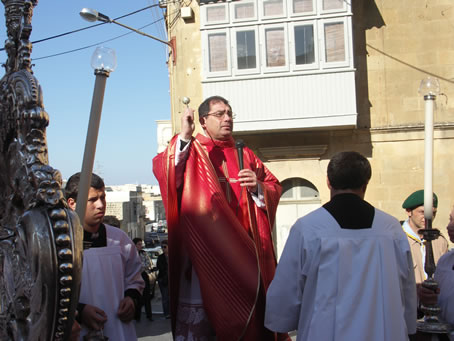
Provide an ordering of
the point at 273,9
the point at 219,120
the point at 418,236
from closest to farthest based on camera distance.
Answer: the point at 219,120, the point at 418,236, the point at 273,9

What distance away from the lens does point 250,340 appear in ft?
11.0

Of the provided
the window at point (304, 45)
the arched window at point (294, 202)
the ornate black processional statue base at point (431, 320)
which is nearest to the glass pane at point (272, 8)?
the window at point (304, 45)

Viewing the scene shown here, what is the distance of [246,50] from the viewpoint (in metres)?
15.2

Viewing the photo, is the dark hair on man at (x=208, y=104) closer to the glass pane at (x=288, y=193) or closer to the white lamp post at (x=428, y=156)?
the white lamp post at (x=428, y=156)

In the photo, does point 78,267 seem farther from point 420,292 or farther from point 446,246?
point 446,246

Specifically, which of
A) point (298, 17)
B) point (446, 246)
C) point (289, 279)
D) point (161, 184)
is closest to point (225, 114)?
point (161, 184)

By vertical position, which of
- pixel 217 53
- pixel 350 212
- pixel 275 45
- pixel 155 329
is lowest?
pixel 155 329

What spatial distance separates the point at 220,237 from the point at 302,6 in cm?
1261

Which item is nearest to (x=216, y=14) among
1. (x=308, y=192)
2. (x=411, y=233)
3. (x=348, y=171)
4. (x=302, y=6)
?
(x=302, y=6)

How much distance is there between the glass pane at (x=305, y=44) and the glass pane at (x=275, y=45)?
37cm

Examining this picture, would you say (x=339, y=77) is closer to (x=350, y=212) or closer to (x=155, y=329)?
(x=155, y=329)

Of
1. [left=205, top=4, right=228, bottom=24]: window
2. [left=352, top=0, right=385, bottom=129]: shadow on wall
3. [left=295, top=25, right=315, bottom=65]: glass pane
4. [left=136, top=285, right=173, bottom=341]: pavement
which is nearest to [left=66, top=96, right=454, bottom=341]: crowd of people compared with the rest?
[left=136, top=285, right=173, bottom=341]: pavement

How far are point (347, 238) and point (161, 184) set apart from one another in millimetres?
1451

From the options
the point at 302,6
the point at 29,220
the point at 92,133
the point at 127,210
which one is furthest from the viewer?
the point at 127,210
